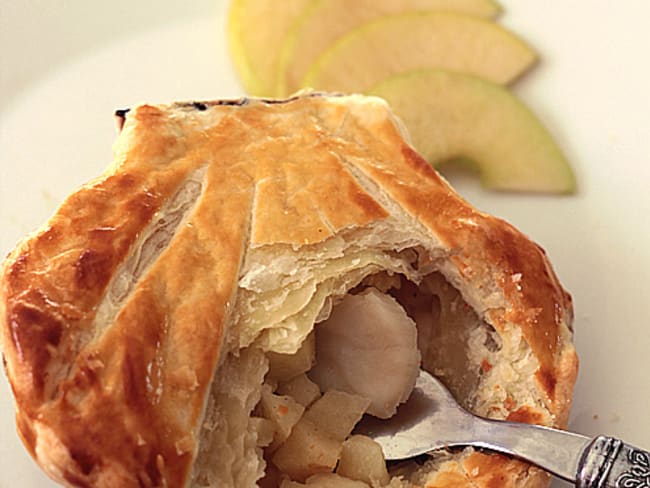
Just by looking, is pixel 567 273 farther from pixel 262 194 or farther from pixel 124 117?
pixel 124 117

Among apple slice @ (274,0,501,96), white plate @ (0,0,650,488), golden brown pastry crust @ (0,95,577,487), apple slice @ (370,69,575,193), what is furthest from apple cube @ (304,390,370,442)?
apple slice @ (274,0,501,96)

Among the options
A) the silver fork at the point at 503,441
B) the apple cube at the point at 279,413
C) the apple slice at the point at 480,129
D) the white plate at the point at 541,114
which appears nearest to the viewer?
the silver fork at the point at 503,441

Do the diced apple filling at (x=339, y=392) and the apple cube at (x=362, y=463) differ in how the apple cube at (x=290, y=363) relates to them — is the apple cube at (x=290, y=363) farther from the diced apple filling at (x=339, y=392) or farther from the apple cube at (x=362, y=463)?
the apple cube at (x=362, y=463)

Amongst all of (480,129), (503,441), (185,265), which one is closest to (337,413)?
(503,441)

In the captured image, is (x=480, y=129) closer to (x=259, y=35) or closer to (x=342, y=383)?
(x=259, y=35)

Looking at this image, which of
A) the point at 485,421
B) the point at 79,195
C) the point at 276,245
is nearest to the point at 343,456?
the point at 485,421

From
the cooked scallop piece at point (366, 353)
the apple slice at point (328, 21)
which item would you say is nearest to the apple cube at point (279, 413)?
the cooked scallop piece at point (366, 353)
